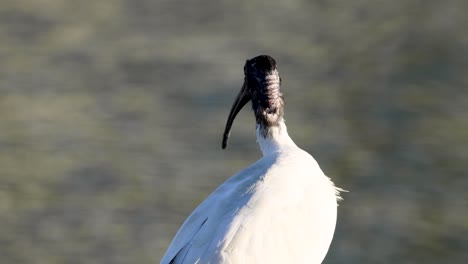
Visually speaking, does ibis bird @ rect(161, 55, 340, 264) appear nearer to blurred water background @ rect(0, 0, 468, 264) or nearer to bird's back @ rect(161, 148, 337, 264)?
bird's back @ rect(161, 148, 337, 264)

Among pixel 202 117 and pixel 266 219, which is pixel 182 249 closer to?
pixel 266 219

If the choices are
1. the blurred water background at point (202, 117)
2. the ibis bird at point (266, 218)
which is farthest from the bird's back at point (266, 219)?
the blurred water background at point (202, 117)

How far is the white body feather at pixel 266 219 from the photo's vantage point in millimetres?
4305

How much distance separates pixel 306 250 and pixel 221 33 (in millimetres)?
4080

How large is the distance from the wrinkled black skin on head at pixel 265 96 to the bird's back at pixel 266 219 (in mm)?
267

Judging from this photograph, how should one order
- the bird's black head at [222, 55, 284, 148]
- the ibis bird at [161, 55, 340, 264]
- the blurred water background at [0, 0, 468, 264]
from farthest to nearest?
the blurred water background at [0, 0, 468, 264] → the bird's black head at [222, 55, 284, 148] → the ibis bird at [161, 55, 340, 264]

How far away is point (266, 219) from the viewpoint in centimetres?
442

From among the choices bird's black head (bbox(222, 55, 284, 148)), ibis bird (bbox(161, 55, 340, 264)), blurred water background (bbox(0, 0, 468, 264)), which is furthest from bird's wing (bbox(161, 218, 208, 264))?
blurred water background (bbox(0, 0, 468, 264))

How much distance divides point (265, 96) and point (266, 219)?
725mm

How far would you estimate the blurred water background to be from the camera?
7.04 m

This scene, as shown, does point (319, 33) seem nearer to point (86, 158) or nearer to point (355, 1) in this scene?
point (355, 1)

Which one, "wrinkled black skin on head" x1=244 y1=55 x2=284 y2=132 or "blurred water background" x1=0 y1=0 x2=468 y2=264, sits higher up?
"blurred water background" x1=0 y1=0 x2=468 y2=264

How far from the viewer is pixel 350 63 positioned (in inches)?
323

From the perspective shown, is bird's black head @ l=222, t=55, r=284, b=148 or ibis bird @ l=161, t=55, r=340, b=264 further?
bird's black head @ l=222, t=55, r=284, b=148
